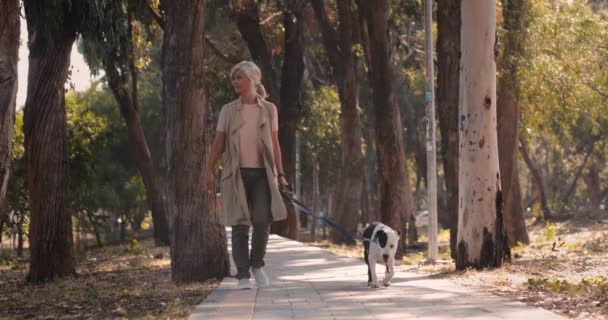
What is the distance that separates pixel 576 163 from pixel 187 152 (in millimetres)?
60653

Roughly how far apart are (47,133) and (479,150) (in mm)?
6258

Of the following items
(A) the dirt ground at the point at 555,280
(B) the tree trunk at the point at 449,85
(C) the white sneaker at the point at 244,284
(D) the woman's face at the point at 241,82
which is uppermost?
(B) the tree trunk at the point at 449,85

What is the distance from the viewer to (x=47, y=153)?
16.5m

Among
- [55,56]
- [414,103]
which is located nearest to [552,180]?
[414,103]

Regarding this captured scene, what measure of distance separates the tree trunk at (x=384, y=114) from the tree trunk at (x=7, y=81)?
15.2 m

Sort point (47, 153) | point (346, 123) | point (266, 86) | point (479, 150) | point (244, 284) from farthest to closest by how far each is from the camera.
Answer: point (346, 123)
point (266, 86)
point (47, 153)
point (479, 150)
point (244, 284)

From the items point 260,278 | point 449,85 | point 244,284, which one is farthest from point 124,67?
point 244,284

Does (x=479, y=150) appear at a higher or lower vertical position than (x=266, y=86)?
lower

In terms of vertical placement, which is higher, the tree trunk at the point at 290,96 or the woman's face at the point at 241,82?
the tree trunk at the point at 290,96

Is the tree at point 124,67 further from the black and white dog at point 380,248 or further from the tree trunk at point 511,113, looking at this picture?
the tree trunk at point 511,113

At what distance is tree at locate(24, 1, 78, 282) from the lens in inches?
645

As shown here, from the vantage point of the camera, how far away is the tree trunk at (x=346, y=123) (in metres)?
32.4

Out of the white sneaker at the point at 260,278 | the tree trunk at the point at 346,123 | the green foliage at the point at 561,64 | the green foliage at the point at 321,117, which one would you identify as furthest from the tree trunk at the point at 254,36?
the white sneaker at the point at 260,278

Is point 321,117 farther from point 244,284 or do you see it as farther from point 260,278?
point 244,284
